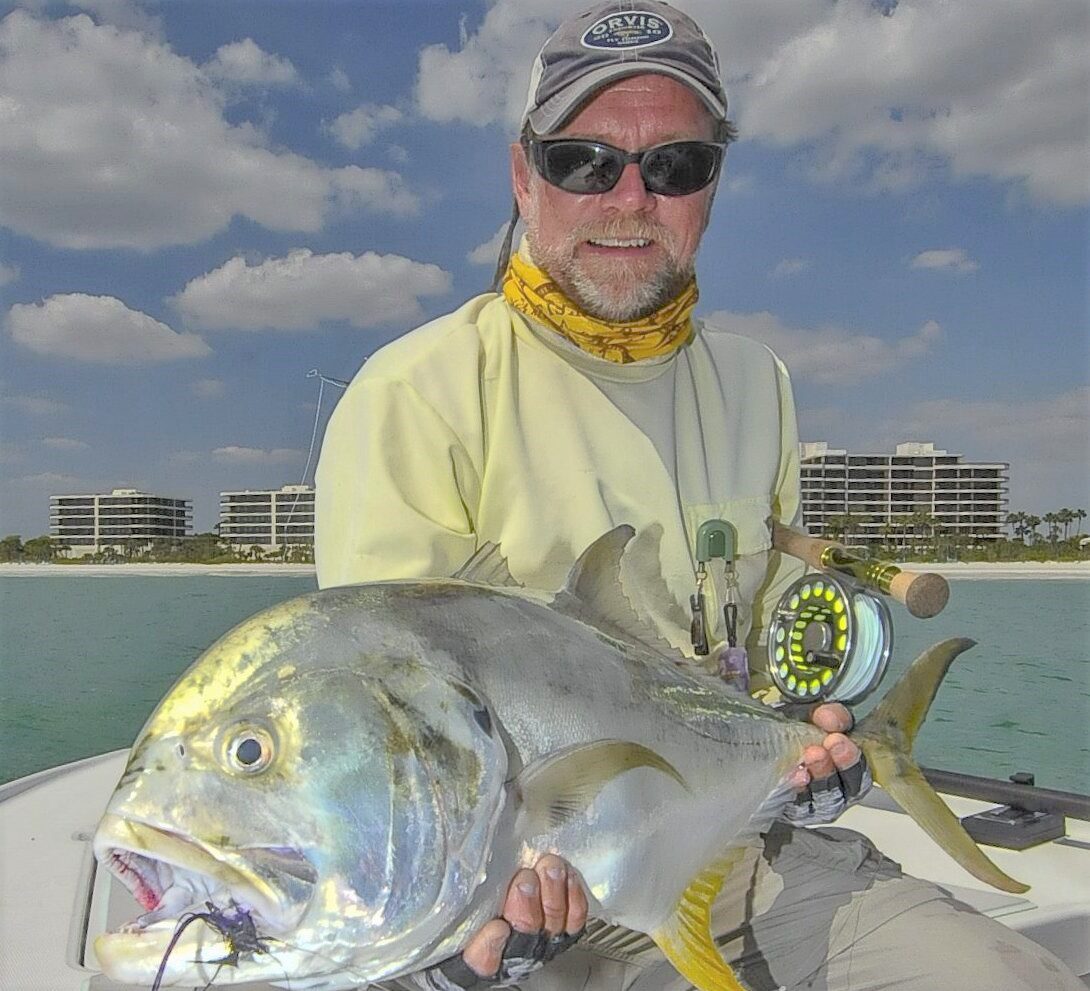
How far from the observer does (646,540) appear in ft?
9.04

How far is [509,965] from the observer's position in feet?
5.57

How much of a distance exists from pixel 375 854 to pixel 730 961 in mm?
1455

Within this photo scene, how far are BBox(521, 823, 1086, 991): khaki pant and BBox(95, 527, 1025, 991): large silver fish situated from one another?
70cm

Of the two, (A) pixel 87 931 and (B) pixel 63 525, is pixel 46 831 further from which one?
(B) pixel 63 525

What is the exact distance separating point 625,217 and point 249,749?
195 cm

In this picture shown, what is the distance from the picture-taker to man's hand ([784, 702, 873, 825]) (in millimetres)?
2225

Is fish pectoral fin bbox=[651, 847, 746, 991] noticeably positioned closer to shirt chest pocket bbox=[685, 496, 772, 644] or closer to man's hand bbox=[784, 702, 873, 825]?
man's hand bbox=[784, 702, 873, 825]

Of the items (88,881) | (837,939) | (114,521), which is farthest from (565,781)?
(114,521)

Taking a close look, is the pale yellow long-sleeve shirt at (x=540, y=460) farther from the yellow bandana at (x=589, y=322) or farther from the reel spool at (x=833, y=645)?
the reel spool at (x=833, y=645)

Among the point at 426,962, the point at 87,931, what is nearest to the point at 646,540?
the point at 426,962

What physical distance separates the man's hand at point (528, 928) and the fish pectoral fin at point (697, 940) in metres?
0.22

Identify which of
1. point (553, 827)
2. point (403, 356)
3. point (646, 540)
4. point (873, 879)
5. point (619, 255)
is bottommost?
point (873, 879)

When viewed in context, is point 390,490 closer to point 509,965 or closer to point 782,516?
point 509,965

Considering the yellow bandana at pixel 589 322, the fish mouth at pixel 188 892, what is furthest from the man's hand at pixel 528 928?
the yellow bandana at pixel 589 322
